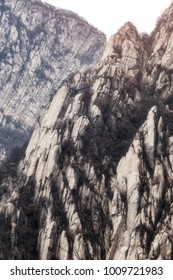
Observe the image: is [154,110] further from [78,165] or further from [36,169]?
[36,169]

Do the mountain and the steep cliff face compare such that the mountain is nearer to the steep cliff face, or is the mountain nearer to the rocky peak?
the rocky peak

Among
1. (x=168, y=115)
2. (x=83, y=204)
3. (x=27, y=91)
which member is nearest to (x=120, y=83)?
(x=168, y=115)

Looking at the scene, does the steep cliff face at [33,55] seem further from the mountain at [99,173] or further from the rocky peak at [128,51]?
the mountain at [99,173]

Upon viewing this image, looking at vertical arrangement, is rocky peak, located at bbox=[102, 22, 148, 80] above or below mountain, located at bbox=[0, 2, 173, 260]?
above

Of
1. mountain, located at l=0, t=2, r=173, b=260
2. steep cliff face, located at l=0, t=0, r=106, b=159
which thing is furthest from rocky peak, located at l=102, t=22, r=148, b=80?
steep cliff face, located at l=0, t=0, r=106, b=159

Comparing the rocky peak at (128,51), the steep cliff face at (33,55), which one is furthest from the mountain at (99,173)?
the steep cliff face at (33,55)

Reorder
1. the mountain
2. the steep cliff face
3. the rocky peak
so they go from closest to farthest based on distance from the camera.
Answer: the mountain
the rocky peak
the steep cliff face

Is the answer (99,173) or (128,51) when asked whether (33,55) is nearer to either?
(128,51)
